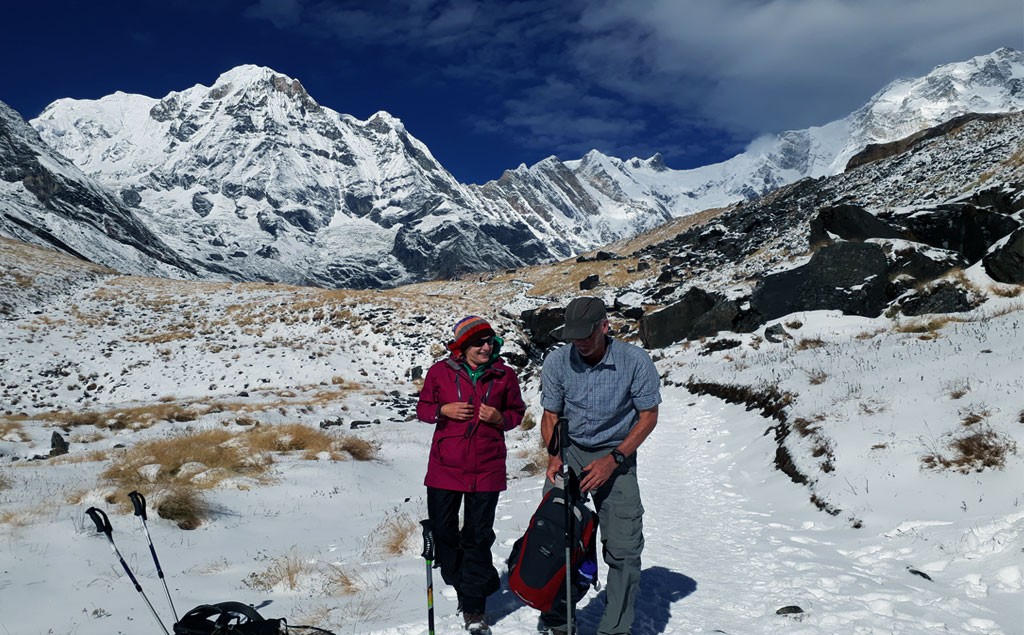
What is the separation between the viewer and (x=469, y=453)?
434 centimetres

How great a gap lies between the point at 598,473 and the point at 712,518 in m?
4.87

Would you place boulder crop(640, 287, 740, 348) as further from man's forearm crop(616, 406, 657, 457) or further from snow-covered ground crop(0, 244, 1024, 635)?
man's forearm crop(616, 406, 657, 457)

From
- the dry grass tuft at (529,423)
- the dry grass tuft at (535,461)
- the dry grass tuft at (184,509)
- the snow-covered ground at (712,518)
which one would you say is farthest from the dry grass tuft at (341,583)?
the dry grass tuft at (529,423)

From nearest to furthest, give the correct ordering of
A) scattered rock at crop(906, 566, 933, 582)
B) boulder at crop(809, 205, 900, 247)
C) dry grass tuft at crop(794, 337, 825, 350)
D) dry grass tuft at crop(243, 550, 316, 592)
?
scattered rock at crop(906, 566, 933, 582)
dry grass tuft at crop(243, 550, 316, 592)
dry grass tuft at crop(794, 337, 825, 350)
boulder at crop(809, 205, 900, 247)

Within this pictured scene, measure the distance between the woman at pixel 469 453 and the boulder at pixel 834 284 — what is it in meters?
20.0

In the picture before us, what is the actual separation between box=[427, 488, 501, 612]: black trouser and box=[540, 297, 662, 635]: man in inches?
22.2

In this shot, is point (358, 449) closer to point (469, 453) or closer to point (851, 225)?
point (469, 453)

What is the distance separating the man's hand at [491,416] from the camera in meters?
4.19

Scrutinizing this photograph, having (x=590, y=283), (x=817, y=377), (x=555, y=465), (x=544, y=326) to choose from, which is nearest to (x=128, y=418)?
(x=555, y=465)

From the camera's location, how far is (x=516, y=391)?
461cm

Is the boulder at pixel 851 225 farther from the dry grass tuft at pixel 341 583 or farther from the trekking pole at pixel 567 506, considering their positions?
the dry grass tuft at pixel 341 583

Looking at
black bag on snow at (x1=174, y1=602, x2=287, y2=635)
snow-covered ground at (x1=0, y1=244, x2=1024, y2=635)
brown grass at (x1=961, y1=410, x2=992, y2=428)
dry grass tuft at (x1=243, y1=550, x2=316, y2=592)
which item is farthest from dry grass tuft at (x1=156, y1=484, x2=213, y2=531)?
brown grass at (x1=961, y1=410, x2=992, y2=428)

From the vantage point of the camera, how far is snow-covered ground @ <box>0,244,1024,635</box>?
4.55 metres

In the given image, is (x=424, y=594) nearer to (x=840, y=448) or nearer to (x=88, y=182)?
(x=840, y=448)
